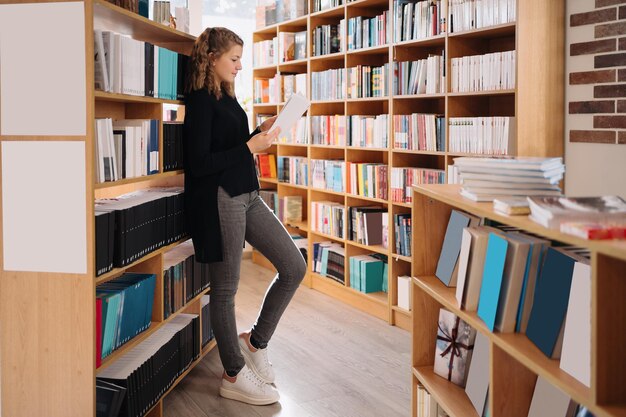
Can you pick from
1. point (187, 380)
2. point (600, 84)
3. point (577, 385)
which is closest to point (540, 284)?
point (577, 385)

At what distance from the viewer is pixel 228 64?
318 centimetres

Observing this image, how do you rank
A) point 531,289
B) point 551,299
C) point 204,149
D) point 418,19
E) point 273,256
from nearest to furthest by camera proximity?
1. point 551,299
2. point 531,289
3. point 204,149
4. point 273,256
5. point 418,19

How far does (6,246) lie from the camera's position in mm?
2418

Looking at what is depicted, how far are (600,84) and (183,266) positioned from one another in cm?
224

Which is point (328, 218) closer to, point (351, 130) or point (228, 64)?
point (351, 130)

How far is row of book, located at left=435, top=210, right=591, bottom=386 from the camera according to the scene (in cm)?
Answer: 149

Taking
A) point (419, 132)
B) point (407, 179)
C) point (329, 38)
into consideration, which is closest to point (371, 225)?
point (407, 179)

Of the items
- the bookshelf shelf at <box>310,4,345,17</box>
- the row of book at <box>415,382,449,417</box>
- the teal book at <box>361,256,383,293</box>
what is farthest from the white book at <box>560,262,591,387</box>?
the bookshelf shelf at <box>310,4,345,17</box>

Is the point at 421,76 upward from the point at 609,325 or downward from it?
upward

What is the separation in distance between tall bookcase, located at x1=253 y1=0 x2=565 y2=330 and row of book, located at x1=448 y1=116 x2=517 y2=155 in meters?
0.06

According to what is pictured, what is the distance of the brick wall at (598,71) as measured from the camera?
3100 mm

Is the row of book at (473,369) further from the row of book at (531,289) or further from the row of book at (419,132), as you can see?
the row of book at (419,132)

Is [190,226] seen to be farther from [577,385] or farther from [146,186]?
[577,385]

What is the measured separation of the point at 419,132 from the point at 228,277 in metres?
1.76
